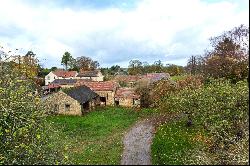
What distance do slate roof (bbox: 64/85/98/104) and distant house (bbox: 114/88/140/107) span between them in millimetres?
3951

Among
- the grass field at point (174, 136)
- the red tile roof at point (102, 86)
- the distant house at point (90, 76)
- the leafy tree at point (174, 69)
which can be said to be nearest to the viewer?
the grass field at point (174, 136)

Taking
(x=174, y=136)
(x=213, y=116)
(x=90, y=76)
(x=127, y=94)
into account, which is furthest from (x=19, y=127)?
(x=90, y=76)

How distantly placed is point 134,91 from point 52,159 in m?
51.2

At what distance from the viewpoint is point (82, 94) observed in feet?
194

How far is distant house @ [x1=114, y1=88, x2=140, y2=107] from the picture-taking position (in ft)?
202

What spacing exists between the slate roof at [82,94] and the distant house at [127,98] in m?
3.95

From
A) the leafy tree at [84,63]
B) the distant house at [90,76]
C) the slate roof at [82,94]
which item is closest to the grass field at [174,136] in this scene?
the slate roof at [82,94]

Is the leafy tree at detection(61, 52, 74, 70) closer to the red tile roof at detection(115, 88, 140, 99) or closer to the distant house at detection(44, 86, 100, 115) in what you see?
the red tile roof at detection(115, 88, 140, 99)

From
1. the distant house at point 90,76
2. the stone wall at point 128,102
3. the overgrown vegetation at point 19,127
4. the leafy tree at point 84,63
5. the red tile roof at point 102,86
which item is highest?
the leafy tree at point 84,63

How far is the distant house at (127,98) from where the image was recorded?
202 ft

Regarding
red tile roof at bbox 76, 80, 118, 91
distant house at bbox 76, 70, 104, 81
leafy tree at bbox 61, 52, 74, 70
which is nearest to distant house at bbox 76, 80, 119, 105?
red tile roof at bbox 76, 80, 118, 91

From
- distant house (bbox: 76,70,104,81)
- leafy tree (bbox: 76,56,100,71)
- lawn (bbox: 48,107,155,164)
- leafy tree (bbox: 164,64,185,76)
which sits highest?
leafy tree (bbox: 76,56,100,71)

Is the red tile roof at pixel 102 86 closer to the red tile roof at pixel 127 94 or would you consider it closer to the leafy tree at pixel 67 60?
the red tile roof at pixel 127 94

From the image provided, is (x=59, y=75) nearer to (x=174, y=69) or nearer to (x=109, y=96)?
(x=174, y=69)
